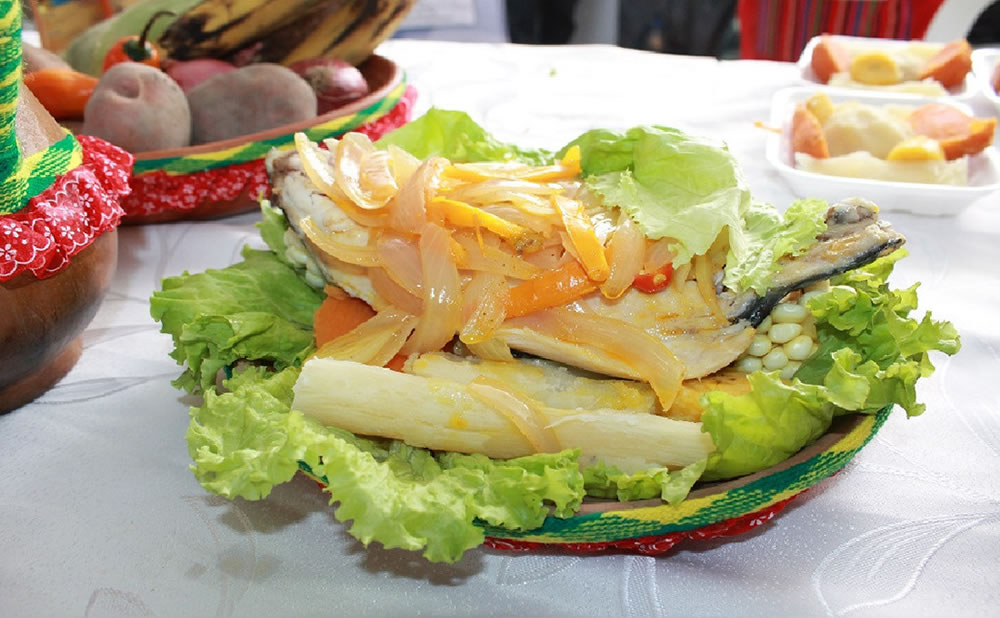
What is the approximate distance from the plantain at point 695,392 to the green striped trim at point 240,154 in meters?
1.39

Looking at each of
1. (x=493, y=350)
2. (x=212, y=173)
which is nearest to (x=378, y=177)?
(x=493, y=350)

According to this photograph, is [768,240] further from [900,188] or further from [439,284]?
[900,188]

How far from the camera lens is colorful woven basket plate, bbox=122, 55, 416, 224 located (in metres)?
2.38

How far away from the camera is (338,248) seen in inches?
64.1

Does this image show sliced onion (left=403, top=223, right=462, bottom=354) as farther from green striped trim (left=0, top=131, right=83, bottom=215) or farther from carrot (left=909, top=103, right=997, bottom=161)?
carrot (left=909, top=103, right=997, bottom=161)

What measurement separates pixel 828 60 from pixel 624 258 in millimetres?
2405

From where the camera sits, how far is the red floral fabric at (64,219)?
144 centimetres

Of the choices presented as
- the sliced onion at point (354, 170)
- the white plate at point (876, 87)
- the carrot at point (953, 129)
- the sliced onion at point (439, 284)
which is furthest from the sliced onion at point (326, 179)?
the white plate at point (876, 87)

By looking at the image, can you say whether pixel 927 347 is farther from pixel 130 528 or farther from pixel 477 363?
pixel 130 528

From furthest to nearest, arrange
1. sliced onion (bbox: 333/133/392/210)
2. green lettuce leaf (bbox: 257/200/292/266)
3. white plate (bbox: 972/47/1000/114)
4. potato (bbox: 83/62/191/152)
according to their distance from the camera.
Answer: white plate (bbox: 972/47/1000/114), potato (bbox: 83/62/191/152), green lettuce leaf (bbox: 257/200/292/266), sliced onion (bbox: 333/133/392/210)

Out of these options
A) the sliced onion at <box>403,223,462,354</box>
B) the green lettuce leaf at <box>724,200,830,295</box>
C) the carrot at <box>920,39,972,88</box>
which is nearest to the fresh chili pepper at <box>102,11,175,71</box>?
the sliced onion at <box>403,223,462,354</box>

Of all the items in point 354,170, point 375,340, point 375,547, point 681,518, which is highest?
point 354,170

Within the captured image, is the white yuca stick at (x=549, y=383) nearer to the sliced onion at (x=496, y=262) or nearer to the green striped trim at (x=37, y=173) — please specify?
A: the sliced onion at (x=496, y=262)

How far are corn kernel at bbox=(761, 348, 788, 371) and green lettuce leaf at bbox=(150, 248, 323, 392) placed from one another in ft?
2.92
